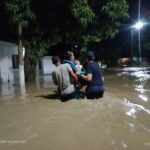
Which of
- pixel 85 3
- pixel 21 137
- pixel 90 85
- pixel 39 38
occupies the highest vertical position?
pixel 85 3

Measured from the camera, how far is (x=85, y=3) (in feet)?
66.1

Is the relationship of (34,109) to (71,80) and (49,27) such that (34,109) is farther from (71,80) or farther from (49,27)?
(49,27)

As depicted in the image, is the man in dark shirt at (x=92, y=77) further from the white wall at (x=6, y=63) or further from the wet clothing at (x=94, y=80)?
the white wall at (x=6, y=63)

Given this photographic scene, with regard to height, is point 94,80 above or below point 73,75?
below

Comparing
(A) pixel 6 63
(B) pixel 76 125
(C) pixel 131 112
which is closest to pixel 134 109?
(C) pixel 131 112

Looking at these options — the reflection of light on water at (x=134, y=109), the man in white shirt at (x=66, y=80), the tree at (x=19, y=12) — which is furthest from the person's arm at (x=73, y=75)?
the tree at (x=19, y=12)

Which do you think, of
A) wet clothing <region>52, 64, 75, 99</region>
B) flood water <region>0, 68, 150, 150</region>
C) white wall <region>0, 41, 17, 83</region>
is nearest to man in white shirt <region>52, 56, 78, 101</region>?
wet clothing <region>52, 64, 75, 99</region>

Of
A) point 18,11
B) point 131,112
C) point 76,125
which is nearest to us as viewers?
point 76,125

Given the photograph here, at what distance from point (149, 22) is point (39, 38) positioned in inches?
1204

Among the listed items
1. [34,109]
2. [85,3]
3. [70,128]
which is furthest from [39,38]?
[70,128]

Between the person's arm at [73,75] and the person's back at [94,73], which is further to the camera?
the person's arm at [73,75]

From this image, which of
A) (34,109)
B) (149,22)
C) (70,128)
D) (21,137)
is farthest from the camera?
(149,22)

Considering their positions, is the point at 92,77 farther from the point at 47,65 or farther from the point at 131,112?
the point at 47,65

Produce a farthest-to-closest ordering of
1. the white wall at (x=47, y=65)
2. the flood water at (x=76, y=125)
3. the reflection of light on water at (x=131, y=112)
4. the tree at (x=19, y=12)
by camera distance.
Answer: the white wall at (x=47, y=65) → the tree at (x=19, y=12) → the reflection of light on water at (x=131, y=112) → the flood water at (x=76, y=125)
